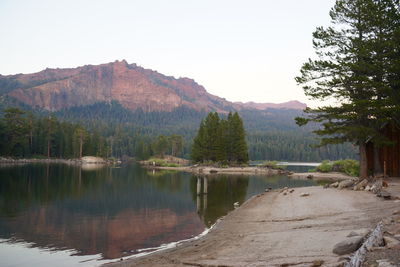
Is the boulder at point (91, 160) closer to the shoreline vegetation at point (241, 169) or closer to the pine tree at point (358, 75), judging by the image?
the shoreline vegetation at point (241, 169)

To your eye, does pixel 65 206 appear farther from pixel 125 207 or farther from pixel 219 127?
pixel 219 127

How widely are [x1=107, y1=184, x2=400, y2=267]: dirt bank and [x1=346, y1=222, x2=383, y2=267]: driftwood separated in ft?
1.71

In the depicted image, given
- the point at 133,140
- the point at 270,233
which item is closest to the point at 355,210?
the point at 270,233

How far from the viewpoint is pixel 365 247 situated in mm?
7996

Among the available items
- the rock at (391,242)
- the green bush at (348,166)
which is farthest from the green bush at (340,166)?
the rock at (391,242)

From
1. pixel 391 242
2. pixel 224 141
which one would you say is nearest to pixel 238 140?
pixel 224 141

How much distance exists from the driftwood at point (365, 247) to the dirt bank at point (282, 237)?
1.71 ft

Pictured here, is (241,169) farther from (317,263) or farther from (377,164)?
(317,263)

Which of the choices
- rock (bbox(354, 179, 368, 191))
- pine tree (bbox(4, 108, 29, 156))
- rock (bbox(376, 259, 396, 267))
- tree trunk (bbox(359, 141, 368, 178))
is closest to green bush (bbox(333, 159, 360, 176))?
tree trunk (bbox(359, 141, 368, 178))

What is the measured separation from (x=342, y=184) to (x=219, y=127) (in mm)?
55459

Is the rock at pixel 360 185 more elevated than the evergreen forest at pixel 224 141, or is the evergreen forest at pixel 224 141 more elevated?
the evergreen forest at pixel 224 141

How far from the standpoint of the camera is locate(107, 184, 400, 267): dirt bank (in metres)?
9.96

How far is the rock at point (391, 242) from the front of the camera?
795cm

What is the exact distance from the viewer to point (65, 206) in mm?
27609
